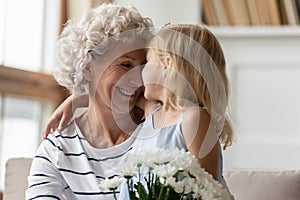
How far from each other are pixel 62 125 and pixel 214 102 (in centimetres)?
48

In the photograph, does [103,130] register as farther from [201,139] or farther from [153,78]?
[201,139]

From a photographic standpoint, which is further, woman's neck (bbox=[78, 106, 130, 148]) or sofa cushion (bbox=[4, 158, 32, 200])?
sofa cushion (bbox=[4, 158, 32, 200])

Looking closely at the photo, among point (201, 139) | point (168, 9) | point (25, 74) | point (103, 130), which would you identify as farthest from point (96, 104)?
point (168, 9)

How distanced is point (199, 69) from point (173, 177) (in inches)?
15.1

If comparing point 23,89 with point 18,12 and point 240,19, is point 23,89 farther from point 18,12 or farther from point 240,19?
point 240,19

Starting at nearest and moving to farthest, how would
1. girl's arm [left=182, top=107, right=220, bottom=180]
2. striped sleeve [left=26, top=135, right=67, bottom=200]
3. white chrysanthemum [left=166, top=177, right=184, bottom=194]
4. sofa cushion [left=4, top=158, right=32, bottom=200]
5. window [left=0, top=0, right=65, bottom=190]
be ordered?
white chrysanthemum [left=166, top=177, right=184, bottom=194]
girl's arm [left=182, top=107, right=220, bottom=180]
striped sleeve [left=26, top=135, right=67, bottom=200]
sofa cushion [left=4, top=158, right=32, bottom=200]
window [left=0, top=0, right=65, bottom=190]

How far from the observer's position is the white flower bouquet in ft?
4.01

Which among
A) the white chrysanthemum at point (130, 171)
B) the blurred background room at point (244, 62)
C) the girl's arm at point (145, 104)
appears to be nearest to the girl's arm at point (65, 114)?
the girl's arm at point (145, 104)

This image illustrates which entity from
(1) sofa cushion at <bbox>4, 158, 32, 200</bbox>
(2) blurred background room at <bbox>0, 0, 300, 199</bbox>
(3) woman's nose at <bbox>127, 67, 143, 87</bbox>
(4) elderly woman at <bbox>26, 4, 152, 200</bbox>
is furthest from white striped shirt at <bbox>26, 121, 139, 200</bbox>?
(2) blurred background room at <bbox>0, 0, 300, 199</bbox>

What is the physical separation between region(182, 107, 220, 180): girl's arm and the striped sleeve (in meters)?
0.41

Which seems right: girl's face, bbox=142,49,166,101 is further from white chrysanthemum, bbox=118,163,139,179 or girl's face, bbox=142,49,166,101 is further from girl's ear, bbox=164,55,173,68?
white chrysanthemum, bbox=118,163,139,179

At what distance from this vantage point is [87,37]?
1786 mm

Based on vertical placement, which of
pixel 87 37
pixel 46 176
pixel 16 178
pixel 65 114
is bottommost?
pixel 16 178

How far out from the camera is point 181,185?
4.00ft
